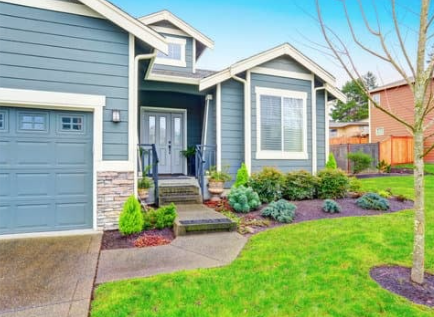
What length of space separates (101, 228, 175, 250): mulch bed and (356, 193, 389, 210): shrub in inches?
200

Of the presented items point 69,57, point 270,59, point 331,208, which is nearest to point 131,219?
point 69,57

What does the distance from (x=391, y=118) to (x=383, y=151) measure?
22.2ft

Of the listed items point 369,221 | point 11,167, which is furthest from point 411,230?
point 11,167

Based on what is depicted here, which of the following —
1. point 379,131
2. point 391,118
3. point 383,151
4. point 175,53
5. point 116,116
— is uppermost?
point 175,53

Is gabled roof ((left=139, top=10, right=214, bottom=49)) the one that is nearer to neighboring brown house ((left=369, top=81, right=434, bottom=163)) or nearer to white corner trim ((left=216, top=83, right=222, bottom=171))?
white corner trim ((left=216, top=83, right=222, bottom=171))

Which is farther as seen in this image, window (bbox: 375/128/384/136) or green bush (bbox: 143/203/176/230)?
window (bbox: 375/128/384/136)

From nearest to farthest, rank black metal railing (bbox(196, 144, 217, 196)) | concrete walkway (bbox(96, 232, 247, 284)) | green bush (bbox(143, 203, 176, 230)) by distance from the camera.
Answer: concrete walkway (bbox(96, 232, 247, 284))
green bush (bbox(143, 203, 176, 230))
black metal railing (bbox(196, 144, 217, 196))

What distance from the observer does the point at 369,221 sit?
576 centimetres

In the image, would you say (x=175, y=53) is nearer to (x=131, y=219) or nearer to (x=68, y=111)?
(x=68, y=111)

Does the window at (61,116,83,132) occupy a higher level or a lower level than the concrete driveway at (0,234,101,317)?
higher

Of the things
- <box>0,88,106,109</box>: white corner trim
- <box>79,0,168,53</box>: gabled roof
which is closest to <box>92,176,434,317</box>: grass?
<box>0,88,106,109</box>: white corner trim

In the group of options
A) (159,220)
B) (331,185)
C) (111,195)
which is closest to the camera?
(159,220)

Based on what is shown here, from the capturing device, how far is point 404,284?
311 cm

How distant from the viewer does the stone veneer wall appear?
5582 mm
